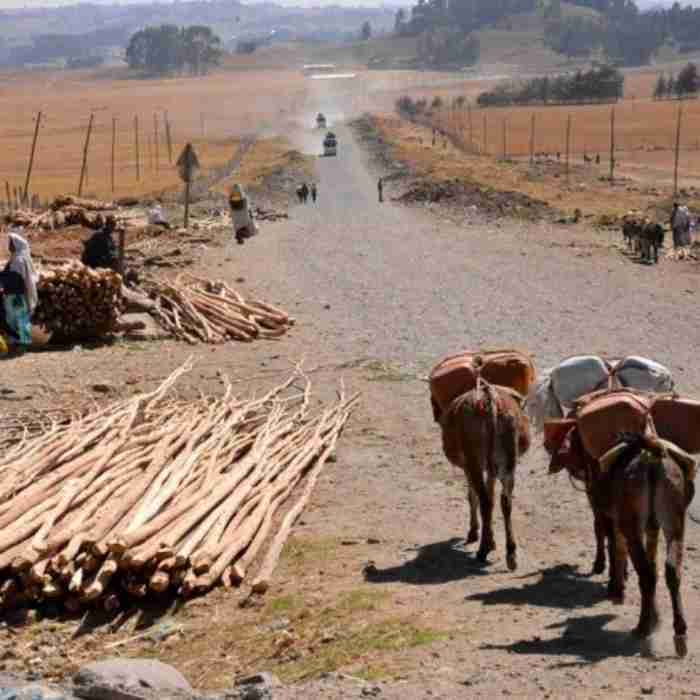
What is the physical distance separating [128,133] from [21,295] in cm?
11581

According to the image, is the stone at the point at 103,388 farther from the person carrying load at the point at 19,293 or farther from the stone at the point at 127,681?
the stone at the point at 127,681

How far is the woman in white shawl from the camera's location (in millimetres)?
18938

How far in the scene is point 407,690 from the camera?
7625 millimetres

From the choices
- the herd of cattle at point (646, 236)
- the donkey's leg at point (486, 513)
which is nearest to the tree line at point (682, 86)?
the herd of cattle at point (646, 236)

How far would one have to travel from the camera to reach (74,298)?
2012 cm

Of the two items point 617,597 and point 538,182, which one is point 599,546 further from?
point 538,182

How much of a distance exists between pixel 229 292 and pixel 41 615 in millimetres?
14075

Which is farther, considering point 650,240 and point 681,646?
point 650,240

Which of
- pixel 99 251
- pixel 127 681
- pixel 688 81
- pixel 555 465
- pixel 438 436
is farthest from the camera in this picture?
pixel 688 81

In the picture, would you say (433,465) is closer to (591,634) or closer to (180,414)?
(180,414)

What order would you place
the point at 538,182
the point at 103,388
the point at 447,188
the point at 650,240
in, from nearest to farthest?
the point at 103,388 < the point at 650,240 < the point at 447,188 < the point at 538,182

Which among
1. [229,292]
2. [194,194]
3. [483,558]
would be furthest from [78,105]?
[483,558]

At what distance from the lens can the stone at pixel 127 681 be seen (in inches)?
298

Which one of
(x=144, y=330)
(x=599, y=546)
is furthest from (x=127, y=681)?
(x=144, y=330)
